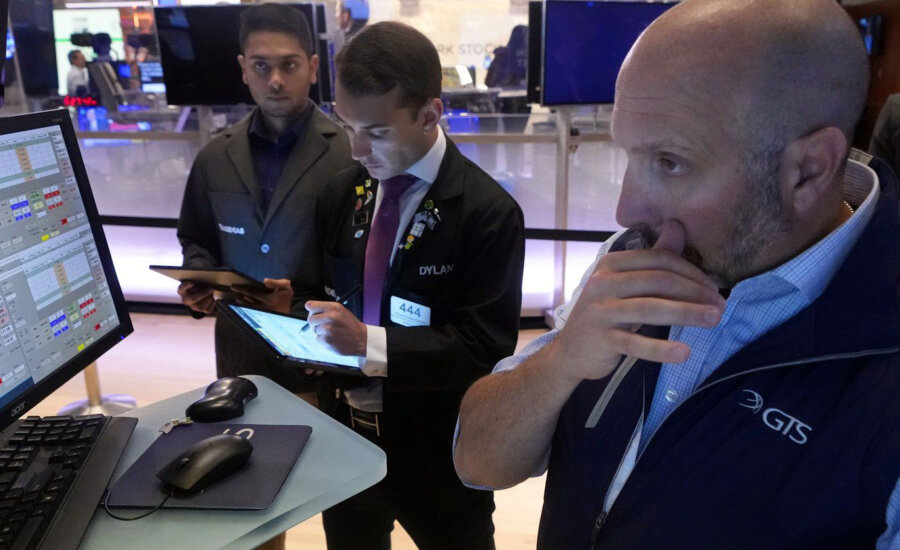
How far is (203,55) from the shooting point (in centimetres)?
383

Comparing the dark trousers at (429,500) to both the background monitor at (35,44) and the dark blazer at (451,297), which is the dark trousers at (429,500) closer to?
the dark blazer at (451,297)

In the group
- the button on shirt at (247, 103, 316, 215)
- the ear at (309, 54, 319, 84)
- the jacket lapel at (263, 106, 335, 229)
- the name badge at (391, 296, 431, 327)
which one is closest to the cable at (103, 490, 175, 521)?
the name badge at (391, 296, 431, 327)

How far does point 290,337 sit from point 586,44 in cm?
274

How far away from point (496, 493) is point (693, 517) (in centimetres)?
223

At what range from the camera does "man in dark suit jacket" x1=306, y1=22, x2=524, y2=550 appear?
64.0 inches

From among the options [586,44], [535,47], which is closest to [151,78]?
[535,47]

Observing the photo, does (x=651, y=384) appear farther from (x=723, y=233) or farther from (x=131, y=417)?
(x=131, y=417)

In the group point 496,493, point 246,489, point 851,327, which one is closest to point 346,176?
point 246,489

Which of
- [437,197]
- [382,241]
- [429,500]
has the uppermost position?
[437,197]

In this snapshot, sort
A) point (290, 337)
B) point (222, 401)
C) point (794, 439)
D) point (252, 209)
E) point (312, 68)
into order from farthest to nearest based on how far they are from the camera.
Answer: point (312, 68) → point (252, 209) → point (290, 337) → point (222, 401) → point (794, 439)

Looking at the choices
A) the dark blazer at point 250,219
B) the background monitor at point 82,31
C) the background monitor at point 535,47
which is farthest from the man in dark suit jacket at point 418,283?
the background monitor at point 82,31

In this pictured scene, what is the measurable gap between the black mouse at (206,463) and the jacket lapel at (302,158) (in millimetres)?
1367

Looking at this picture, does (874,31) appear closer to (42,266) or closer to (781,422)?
(781,422)

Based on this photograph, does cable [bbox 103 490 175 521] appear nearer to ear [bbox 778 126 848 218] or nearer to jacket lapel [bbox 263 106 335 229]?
ear [bbox 778 126 848 218]
